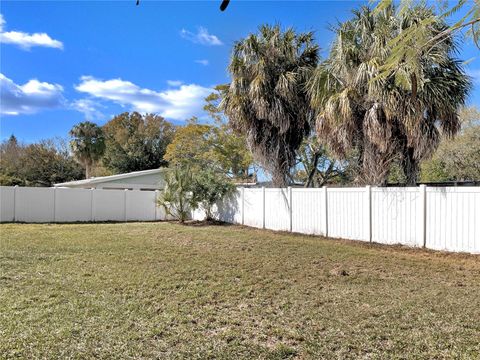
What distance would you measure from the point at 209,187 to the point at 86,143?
68.6 feet

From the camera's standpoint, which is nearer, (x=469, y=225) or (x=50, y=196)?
(x=469, y=225)

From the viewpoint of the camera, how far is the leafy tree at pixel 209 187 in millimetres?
16266

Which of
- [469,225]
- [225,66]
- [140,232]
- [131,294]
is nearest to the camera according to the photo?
[131,294]

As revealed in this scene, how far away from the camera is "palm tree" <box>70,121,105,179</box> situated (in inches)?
1302

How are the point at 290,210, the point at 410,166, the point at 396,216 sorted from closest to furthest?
the point at 396,216 → the point at 410,166 → the point at 290,210

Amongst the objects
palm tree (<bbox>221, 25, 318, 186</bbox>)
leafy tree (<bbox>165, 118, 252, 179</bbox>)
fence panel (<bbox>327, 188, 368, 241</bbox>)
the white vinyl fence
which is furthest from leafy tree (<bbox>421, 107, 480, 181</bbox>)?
fence panel (<bbox>327, 188, 368, 241</bbox>)

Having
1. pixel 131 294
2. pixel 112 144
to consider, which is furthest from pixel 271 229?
pixel 112 144

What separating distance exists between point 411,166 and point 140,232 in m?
8.92

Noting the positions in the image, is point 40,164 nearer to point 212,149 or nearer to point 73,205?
point 212,149

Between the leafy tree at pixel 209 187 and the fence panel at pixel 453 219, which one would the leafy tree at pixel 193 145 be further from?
the fence panel at pixel 453 219

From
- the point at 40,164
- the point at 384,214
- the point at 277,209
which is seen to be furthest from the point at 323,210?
the point at 40,164

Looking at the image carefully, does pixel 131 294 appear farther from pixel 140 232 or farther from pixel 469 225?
pixel 140 232

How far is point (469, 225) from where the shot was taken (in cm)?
795

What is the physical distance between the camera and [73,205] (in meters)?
18.0
